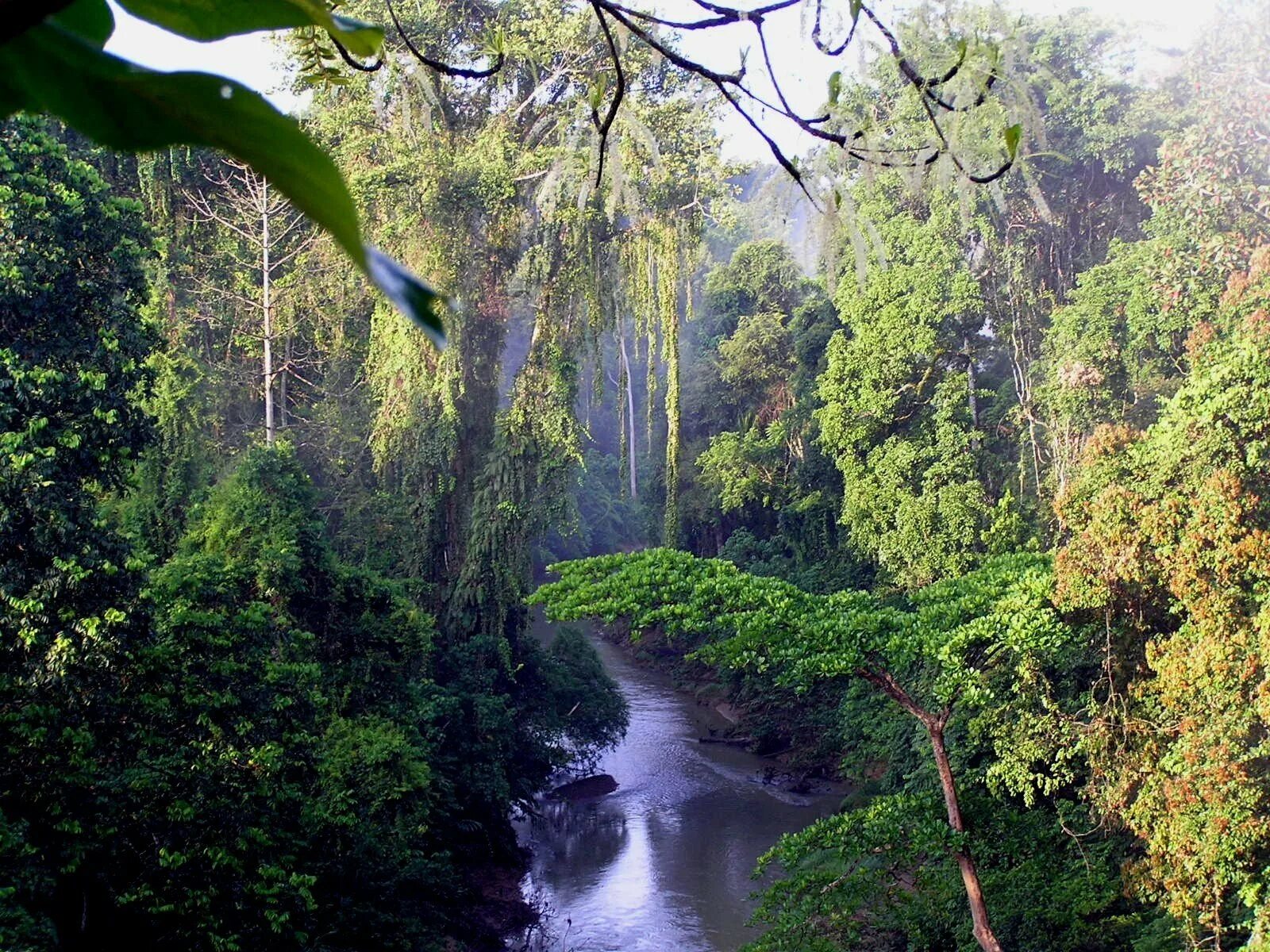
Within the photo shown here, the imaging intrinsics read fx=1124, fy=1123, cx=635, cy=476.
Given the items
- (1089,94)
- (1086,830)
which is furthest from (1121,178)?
(1086,830)

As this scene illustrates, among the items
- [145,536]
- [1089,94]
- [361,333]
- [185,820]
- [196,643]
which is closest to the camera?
[185,820]

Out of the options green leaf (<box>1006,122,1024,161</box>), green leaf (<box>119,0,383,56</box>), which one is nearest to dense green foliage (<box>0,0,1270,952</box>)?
green leaf (<box>119,0,383,56</box>)

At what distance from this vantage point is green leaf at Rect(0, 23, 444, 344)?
28cm

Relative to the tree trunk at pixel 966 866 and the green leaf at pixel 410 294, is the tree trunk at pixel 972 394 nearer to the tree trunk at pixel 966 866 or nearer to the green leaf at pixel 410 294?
the tree trunk at pixel 966 866

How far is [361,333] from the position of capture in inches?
496

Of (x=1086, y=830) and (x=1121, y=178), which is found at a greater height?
(x=1121, y=178)

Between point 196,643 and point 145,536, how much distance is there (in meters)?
3.38

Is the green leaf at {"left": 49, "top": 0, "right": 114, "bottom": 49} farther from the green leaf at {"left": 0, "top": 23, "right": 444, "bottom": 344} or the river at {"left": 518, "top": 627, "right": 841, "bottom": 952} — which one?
the river at {"left": 518, "top": 627, "right": 841, "bottom": 952}

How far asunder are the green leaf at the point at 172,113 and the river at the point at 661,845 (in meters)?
9.36

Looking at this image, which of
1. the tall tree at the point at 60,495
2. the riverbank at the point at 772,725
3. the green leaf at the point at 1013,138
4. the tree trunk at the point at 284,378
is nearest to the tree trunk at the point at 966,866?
the tall tree at the point at 60,495

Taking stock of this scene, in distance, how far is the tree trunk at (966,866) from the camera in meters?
6.35

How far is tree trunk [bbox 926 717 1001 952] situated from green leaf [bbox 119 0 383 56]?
667cm

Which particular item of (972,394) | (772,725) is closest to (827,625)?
(972,394)

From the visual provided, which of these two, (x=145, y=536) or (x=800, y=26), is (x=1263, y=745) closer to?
(x=800, y=26)
